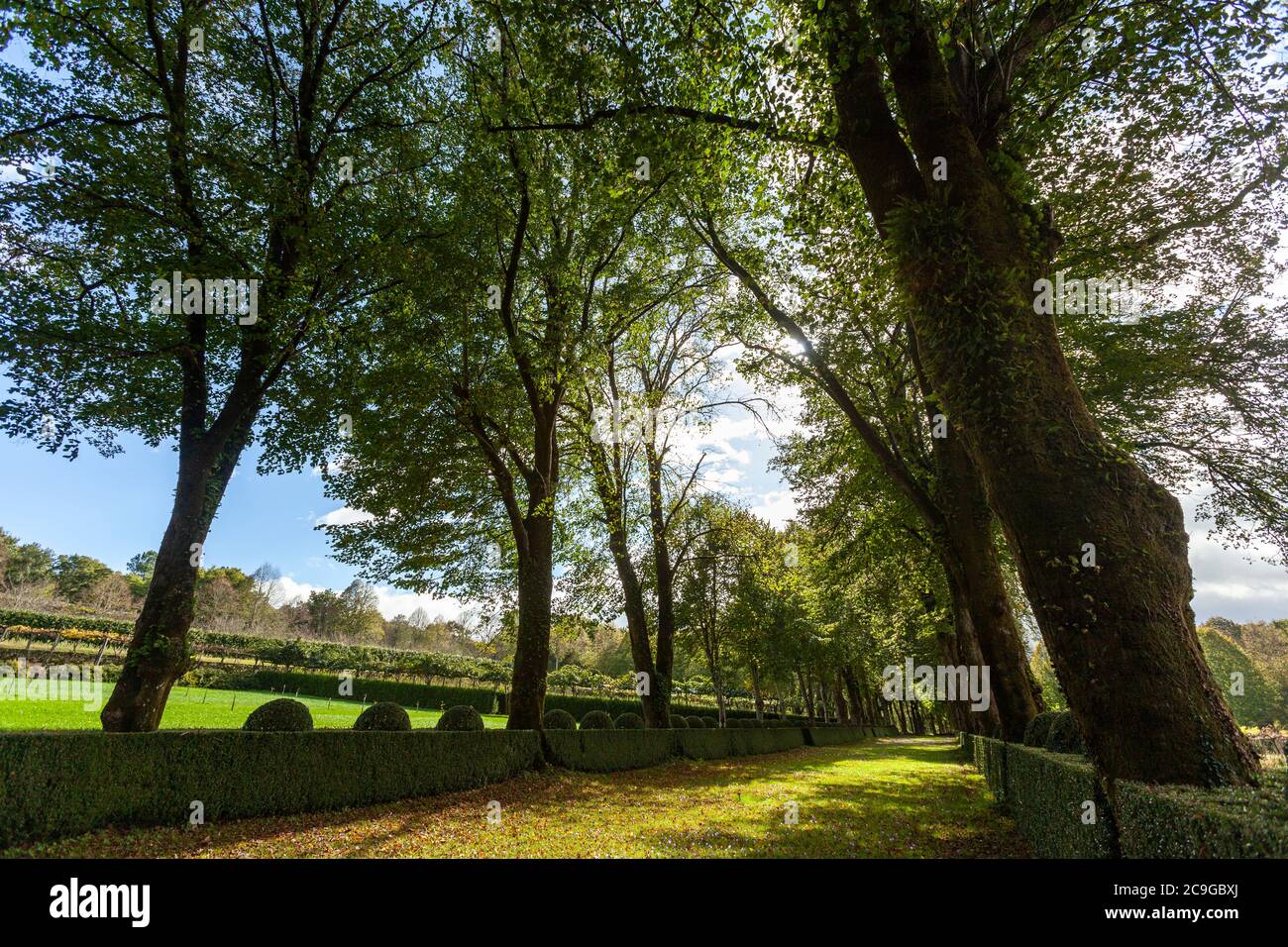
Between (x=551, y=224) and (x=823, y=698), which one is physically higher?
(x=551, y=224)

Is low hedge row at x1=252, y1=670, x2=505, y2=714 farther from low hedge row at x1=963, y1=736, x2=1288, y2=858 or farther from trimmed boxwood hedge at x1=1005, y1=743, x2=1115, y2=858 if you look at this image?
low hedge row at x1=963, y1=736, x2=1288, y2=858

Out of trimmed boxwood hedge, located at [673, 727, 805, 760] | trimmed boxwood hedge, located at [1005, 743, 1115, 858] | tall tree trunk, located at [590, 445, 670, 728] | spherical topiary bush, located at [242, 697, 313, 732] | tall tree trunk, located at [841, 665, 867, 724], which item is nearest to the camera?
trimmed boxwood hedge, located at [1005, 743, 1115, 858]

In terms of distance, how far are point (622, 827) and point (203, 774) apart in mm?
5561

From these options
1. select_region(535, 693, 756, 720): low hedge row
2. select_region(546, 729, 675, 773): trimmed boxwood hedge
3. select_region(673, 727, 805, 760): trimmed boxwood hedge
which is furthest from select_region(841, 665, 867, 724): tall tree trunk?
select_region(546, 729, 675, 773): trimmed boxwood hedge

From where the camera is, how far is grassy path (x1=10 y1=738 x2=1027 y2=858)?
5961 mm

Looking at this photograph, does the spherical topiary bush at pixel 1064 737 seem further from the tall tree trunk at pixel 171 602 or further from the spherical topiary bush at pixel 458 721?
the tall tree trunk at pixel 171 602

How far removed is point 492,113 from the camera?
29.8ft

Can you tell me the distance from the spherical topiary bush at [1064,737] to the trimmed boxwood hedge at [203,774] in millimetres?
9730

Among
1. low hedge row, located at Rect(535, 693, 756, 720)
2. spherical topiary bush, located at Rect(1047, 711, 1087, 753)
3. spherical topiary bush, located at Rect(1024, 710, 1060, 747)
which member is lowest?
low hedge row, located at Rect(535, 693, 756, 720)

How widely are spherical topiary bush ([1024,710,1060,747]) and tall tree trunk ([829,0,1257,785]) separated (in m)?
4.57

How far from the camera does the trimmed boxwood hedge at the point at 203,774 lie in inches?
223

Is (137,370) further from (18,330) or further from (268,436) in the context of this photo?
(268,436)

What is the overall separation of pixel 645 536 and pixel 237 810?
47.7 ft
